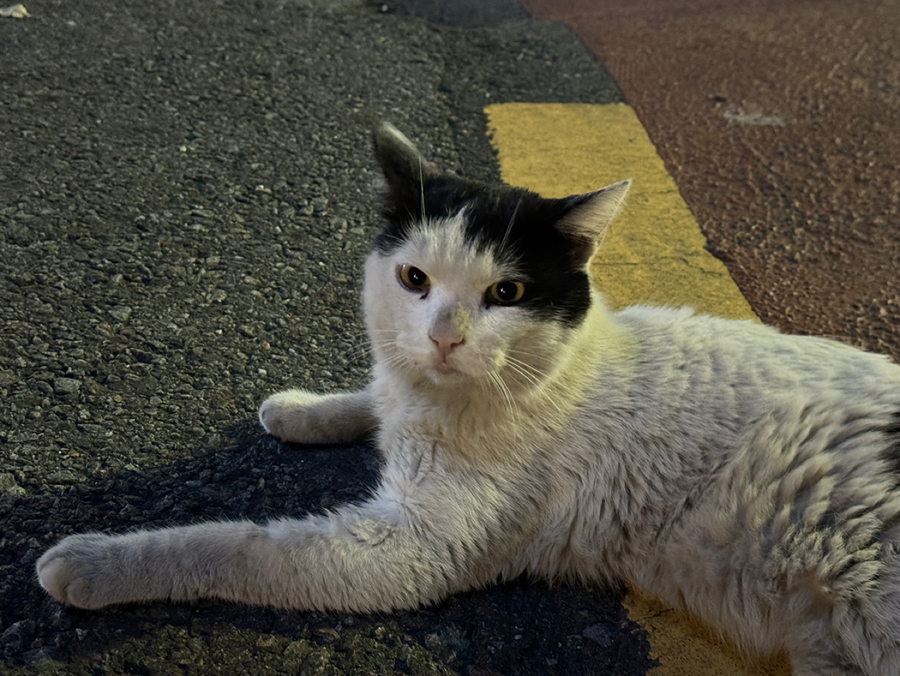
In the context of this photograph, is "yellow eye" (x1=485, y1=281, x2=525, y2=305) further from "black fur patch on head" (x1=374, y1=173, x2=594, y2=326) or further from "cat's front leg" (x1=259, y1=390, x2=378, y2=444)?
"cat's front leg" (x1=259, y1=390, x2=378, y2=444)

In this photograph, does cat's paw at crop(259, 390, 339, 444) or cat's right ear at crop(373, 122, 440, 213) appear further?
cat's paw at crop(259, 390, 339, 444)

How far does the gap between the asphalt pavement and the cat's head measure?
284 millimetres

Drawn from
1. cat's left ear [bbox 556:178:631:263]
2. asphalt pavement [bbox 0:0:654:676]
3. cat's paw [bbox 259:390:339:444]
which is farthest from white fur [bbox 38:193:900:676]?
cat's paw [bbox 259:390:339:444]

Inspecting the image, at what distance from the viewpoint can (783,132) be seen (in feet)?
14.9

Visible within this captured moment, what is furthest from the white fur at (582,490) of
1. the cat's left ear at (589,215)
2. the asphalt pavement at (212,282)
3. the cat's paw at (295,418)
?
the cat's paw at (295,418)

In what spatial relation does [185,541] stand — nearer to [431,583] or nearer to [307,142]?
[431,583]

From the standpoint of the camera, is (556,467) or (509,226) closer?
(509,226)

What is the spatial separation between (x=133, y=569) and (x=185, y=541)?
0.14 meters

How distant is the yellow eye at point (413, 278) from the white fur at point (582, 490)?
3 centimetres

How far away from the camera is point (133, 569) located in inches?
77.4

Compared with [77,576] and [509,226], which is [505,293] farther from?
[77,576]

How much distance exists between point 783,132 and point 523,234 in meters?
3.23

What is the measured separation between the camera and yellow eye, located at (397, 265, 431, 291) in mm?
2051

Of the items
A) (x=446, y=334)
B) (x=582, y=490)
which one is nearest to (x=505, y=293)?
(x=446, y=334)
